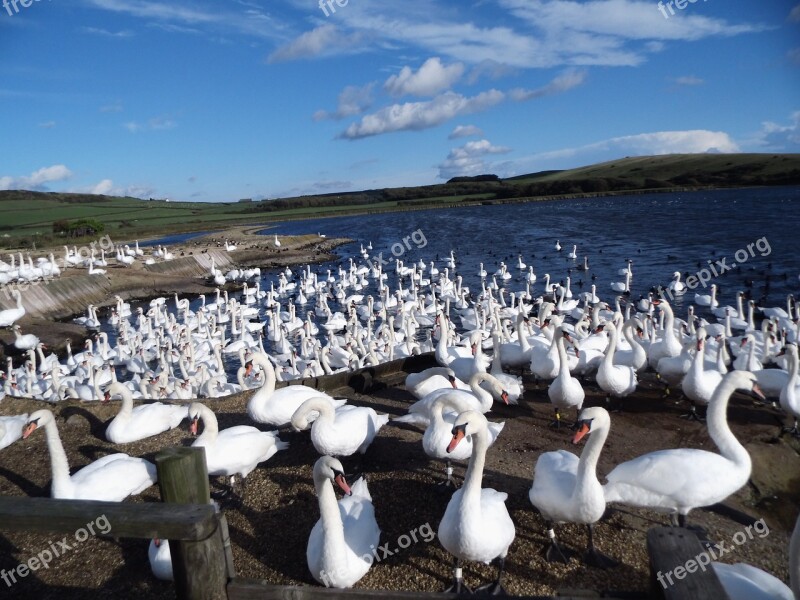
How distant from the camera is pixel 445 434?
19.7 ft

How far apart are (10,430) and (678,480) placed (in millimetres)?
8606

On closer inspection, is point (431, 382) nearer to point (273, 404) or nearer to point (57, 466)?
point (273, 404)

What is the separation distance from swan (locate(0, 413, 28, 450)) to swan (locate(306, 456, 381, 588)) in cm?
547

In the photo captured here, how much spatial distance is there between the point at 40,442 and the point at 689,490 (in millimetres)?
8573

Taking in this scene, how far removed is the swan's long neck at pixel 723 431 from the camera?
17.8 feet

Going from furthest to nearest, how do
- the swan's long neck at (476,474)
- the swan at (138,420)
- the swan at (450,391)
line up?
the swan at (138,420)
the swan at (450,391)
the swan's long neck at (476,474)

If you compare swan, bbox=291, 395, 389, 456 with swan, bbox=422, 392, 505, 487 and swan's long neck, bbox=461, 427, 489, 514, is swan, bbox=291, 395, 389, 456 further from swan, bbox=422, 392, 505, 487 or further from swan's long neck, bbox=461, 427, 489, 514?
swan's long neck, bbox=461, 427, 489, 514

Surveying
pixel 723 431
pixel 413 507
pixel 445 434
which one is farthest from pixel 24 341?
pixel 723 431

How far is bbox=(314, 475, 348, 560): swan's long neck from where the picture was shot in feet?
14.6

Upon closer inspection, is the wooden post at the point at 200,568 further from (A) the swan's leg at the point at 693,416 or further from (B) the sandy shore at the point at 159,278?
(B) the sandy shore at the point at 159,278

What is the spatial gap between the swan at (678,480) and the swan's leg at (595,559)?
1.37ft

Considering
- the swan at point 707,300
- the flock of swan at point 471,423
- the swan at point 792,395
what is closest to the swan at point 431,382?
the flock of swan at point 471,423

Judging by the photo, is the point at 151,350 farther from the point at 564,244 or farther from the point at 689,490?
the point at 564,244
